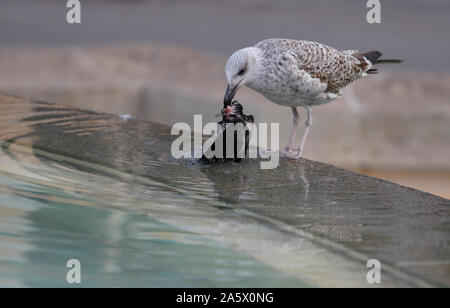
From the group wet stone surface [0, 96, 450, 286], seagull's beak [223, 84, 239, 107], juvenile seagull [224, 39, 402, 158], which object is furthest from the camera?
juvenile seagull [224, 39, 402, 158]

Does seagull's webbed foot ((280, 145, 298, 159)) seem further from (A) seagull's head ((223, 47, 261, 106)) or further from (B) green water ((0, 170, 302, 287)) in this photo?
(B) green water ((0, 170, 302, 287))

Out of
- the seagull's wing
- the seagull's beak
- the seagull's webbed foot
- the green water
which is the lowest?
the green water

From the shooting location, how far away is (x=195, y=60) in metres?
5.29

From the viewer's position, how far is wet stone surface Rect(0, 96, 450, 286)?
3.89ft

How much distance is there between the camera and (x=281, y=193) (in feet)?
5.11

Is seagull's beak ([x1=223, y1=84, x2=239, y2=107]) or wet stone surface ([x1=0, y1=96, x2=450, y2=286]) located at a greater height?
seagull's beak ([x1=223, y1=84, x2=239, y2=107])

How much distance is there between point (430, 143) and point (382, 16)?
4.91 feet

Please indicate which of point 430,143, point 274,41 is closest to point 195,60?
point 430,143

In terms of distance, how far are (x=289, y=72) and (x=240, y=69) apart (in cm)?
19

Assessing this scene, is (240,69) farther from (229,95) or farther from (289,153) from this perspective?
(289,153)

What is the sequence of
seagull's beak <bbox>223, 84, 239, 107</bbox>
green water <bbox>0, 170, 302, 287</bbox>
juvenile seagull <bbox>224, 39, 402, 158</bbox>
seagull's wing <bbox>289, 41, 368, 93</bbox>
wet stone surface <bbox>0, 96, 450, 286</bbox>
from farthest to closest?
seagull's wing <bbox>289, 41, 368, 93</bbox>, juvenile seagull <bbox>224, 39, 402, 158</bbox>, seagull's beak <bbox>223, 84, 239, 107</bbox>, wet stone surface <bbox>0, 96, 450, 286</bbox>, green water <bbox>0, 170, 302, 287</bbox>

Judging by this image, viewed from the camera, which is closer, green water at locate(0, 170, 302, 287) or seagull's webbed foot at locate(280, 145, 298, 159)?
green water at locate(0, 170, 302, 287)

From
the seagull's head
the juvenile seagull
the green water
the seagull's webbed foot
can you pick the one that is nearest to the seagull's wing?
the juvenile seagull

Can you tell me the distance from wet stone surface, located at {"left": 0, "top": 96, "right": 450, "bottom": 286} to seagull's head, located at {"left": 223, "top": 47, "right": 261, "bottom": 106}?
0.79ft
